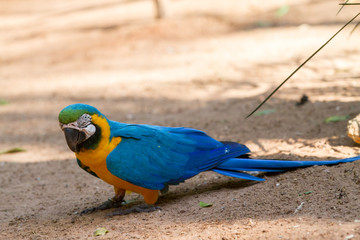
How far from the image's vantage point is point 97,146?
301 centimetres

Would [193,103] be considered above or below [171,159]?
below

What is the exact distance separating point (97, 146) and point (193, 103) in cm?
307

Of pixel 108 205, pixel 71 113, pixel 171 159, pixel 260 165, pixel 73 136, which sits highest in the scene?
pixel 71 113

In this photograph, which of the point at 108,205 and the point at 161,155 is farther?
the point at 108,205

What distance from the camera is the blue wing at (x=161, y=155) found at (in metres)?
3.04

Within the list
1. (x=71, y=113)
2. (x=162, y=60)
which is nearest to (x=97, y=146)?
(x=71, y=113)

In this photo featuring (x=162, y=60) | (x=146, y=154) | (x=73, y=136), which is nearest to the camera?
(x=73, y=136)

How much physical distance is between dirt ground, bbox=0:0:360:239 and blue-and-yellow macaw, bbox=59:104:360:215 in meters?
0.19

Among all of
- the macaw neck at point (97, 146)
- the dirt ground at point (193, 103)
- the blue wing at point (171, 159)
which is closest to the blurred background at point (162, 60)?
the dirt ground at point (193, 103)

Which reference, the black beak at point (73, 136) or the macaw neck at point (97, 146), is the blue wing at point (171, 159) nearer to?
the macaw neck at point (97, 146)

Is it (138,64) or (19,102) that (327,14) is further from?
(19,102)

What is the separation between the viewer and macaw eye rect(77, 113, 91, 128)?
2.95 m

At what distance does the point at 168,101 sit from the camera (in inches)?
245

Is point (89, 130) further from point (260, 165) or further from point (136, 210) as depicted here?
point (260, 165)
